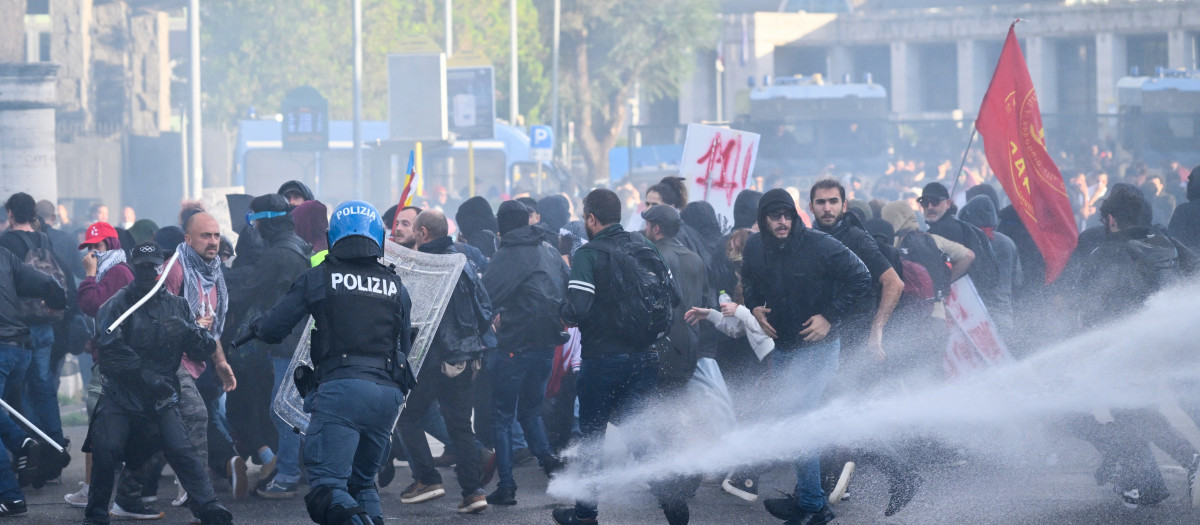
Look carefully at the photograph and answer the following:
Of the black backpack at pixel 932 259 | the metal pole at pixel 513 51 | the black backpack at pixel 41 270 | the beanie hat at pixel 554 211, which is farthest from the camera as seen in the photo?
the metal pole at pixel 513 51

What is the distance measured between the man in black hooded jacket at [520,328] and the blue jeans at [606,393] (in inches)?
38.7

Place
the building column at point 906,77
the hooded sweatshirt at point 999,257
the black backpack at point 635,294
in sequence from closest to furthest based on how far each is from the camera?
1. the black backpack at point 635,294
2. the hooded sweatshirt at point 999,257
3. the building column at point 906,77

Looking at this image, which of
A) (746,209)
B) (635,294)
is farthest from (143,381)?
(746,209)

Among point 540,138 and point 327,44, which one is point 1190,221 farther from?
point 327,44

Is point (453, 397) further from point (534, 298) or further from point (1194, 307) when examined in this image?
point (1194, 307)

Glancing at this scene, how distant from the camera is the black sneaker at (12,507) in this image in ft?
24.4

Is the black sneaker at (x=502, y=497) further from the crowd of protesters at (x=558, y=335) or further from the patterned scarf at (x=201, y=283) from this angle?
the patterned scarf at (x=201, y=283)

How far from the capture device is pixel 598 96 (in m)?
45.6

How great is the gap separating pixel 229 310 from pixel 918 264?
12.9 ft

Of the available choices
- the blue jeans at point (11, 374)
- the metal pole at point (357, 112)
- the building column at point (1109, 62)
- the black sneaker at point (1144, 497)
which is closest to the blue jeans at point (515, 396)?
the blue jeans at point (11, 374)

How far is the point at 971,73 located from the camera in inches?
2126

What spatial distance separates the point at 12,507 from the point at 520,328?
2806 mm

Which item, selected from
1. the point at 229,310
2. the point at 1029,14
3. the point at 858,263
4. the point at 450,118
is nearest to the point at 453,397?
the point at 229,310

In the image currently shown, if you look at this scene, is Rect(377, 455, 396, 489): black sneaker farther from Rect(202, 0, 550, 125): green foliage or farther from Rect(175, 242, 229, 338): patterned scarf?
Rect(202, 0, 550, 125): green foliage
